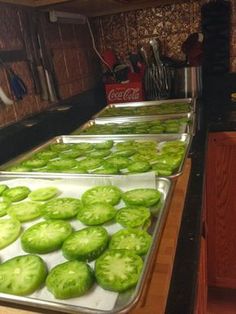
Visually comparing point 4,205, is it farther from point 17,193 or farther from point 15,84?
point 15,84

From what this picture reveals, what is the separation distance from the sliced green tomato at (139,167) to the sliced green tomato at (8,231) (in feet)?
1.21

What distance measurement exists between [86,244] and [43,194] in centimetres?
28

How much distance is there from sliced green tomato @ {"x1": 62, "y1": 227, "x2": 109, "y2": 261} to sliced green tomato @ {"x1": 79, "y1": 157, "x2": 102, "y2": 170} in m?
0.37

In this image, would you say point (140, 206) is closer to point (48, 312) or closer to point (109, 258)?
point (109, 258)

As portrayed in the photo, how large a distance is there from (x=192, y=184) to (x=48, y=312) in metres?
0.52

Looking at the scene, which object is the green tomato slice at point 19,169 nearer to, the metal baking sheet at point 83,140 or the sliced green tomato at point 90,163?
the metal baking sheet at point 83,140

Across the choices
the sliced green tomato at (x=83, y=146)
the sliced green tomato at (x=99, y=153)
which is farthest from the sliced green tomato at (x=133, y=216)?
the sliced green tomato at (x=83, y=146)

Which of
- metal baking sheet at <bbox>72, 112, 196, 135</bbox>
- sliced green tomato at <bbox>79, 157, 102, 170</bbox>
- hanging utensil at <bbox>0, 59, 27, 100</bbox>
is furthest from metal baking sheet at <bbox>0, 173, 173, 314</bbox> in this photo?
metal baking sheet at <bbox>72, 112, 196, 135</bbox>

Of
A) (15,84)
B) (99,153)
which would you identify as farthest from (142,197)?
(15,84)

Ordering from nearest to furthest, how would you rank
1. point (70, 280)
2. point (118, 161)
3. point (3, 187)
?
point (70, 280), point (3, 187), point (118, 161)

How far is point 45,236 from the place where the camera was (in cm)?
61

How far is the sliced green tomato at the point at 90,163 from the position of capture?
97 cm

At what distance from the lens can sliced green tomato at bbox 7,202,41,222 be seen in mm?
703

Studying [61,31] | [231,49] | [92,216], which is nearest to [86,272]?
[92,216]
